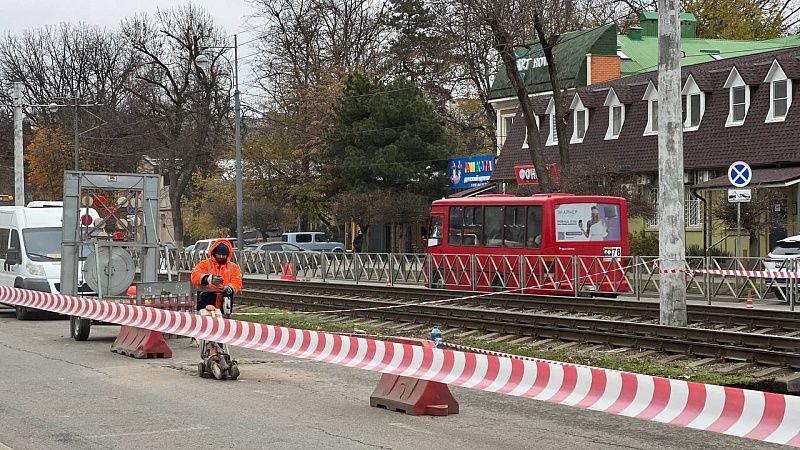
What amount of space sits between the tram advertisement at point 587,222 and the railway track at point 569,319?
2.51 m

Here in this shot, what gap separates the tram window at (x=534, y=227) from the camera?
30359 millimetres

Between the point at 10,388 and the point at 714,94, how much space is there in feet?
113

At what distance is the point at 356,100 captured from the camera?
196ft

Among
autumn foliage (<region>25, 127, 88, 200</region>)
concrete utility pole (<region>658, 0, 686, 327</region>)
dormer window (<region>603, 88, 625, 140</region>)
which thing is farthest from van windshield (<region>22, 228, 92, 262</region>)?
autumn foliage (<region>25, 127, 88, 200</region>)

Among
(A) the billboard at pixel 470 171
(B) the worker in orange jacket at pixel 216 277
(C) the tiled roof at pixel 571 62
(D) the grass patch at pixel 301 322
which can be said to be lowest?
(D) the grass patch at pixel 301 322

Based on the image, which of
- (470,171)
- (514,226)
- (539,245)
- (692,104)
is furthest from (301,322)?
(470,171)

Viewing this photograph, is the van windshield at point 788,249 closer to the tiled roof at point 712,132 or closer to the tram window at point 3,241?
the tiled roof at point 712,132

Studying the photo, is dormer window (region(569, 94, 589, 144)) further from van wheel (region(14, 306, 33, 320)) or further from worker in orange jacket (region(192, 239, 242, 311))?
worker in orange jacket (region(192, 239, 242, 311))

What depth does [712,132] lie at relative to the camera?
4322cm

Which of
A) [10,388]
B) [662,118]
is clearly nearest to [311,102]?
[662,118]

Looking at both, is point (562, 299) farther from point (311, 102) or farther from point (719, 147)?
point (311, 102)

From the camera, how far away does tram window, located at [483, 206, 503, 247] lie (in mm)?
31862

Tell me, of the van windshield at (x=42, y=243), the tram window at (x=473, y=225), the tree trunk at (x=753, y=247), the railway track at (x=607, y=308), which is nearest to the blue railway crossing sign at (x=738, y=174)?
the railway track at (x=607, y=308)

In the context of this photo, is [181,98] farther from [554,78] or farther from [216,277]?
[216,277]
